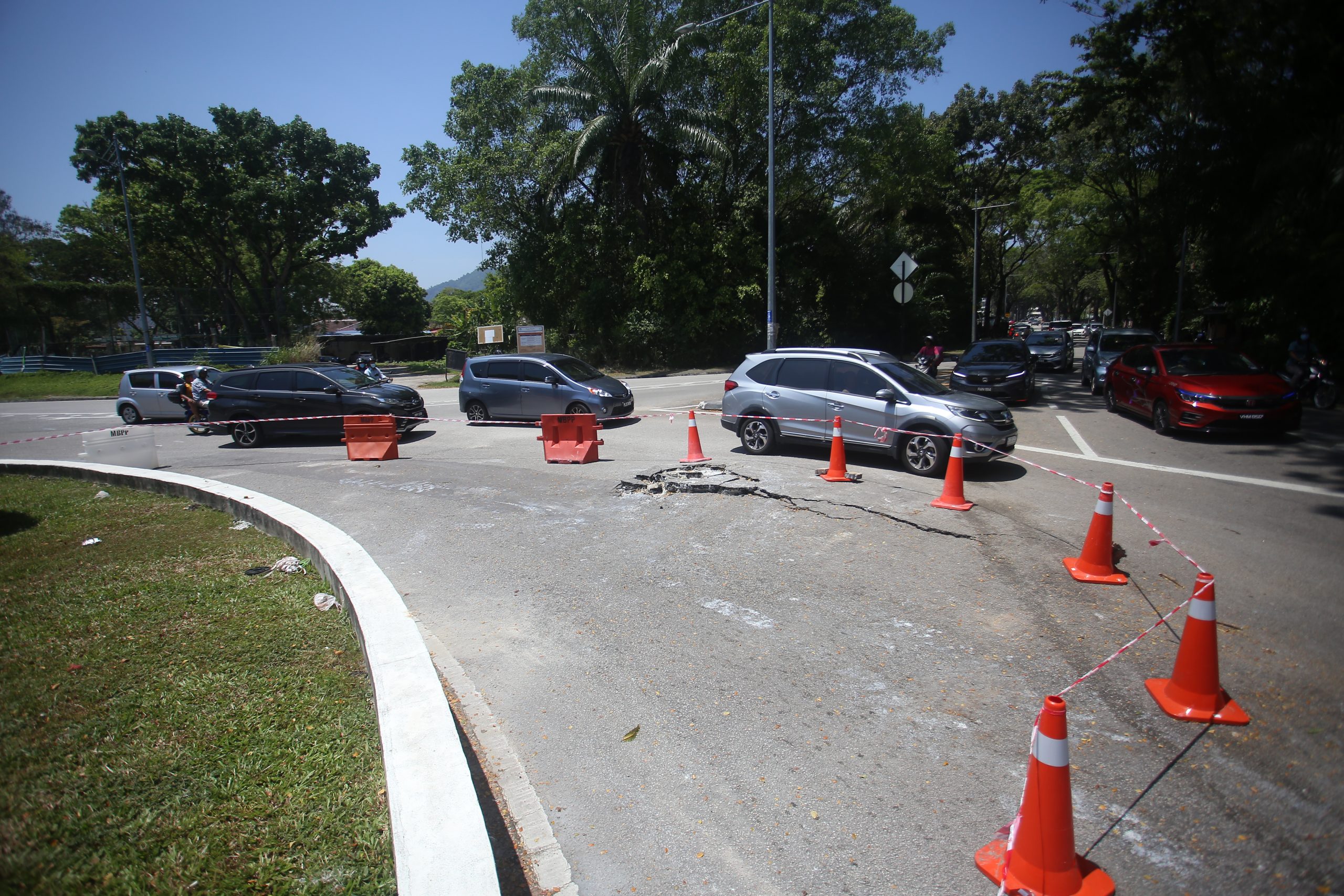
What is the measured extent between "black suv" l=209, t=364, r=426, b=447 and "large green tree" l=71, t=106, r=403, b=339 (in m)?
30.5

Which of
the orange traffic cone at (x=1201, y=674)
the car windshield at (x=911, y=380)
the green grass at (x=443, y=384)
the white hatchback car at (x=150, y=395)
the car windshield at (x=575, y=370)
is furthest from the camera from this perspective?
the green grass at (x=443, y=384)

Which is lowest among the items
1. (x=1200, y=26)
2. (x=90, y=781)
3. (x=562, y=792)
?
(x=562, y=792)

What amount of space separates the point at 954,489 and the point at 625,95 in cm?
2642

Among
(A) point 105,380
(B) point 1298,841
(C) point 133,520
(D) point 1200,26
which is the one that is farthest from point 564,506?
(A) point 105,380

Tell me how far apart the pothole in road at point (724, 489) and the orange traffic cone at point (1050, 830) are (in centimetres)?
449

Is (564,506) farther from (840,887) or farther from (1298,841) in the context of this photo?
(1298,841)

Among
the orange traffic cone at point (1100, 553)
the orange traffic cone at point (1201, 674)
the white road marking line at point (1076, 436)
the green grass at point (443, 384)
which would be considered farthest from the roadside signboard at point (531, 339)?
the orange traffic cone at point (1201, 674)

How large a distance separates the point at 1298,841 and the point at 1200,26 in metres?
19.2

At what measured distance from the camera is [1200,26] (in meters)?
15.8

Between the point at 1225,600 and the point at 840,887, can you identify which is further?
the point at 1225,600

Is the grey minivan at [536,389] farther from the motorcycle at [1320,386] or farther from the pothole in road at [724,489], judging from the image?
the motorcycle at [1320,386]

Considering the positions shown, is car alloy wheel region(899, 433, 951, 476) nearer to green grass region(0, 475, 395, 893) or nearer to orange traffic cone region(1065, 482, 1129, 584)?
orange traffic cone region(1065, 482, 1129, 584)

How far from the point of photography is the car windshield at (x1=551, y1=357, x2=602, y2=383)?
15633mm

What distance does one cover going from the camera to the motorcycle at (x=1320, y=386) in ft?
47.6
